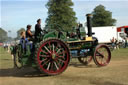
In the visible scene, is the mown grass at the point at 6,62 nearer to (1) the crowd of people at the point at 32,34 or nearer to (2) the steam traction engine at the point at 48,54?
(1) the crowd of people at the point at 32,34

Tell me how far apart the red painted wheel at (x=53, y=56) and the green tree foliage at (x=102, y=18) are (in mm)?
60945

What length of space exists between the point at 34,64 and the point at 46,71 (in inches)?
18.0

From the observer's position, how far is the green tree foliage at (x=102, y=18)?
64938 millimetres

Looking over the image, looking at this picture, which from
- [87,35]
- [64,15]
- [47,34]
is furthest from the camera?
[64,15]

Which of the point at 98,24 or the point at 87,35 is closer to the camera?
the point at 87,35

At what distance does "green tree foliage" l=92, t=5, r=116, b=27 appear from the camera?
64938 mm

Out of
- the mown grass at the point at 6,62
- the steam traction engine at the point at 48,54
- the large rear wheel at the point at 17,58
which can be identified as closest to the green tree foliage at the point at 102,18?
the mown grass at the point at 6,62

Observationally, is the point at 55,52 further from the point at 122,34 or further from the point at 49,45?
the point at 122,34

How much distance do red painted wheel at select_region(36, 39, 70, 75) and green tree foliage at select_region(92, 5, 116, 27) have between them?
2399 inches

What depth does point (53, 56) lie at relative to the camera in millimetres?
5922

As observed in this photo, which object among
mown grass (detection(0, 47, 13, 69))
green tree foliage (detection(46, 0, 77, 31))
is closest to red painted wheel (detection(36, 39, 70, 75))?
mown grass (detection(0, 47, 13, 69))

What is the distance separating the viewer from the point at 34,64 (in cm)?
576

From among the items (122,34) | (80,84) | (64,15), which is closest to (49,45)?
(80,84)

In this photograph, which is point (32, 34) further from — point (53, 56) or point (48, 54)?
point (53, 56)
